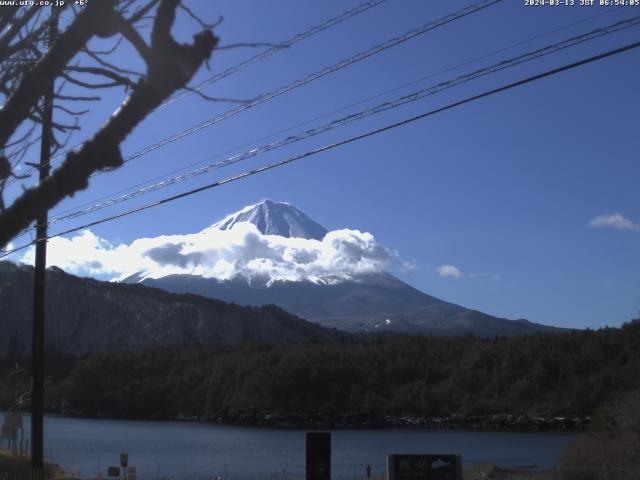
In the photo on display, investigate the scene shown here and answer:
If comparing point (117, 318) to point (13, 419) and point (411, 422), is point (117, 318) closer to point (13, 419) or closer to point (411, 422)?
point (411, 422)

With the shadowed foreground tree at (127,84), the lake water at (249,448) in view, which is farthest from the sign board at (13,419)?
the shadowed foreground tree at (127,84)

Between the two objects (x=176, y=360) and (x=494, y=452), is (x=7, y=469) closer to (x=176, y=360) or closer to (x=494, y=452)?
(x=494, y=452)

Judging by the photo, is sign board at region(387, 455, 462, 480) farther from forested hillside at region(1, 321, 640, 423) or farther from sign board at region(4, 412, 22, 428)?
forested hillside at region(1, 321, 640, 423)

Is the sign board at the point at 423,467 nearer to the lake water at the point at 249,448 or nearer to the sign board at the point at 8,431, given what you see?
the sign board at the point at 8,431

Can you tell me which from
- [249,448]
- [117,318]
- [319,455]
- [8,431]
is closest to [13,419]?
[8,431]

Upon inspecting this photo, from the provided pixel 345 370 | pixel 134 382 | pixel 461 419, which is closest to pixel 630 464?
pixel 461 419

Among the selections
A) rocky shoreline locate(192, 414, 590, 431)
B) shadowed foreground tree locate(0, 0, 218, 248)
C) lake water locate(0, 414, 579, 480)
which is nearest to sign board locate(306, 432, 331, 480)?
shadowed foreground tree locate(0, 0, 218, 248)
